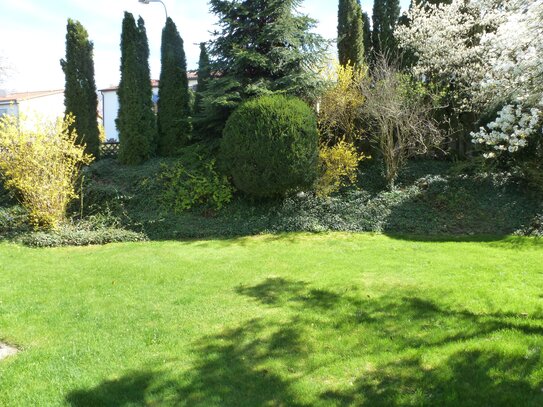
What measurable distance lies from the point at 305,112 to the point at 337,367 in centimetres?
734

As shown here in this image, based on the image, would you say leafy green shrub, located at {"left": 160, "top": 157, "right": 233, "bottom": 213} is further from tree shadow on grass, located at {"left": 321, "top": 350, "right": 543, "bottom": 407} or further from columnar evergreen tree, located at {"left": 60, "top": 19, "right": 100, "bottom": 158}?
A: tree shadow on grass, located at {"left": 321, "top": 350, "right": 543, "bottom": 407}

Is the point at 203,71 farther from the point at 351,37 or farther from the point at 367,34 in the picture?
the point at 367,34

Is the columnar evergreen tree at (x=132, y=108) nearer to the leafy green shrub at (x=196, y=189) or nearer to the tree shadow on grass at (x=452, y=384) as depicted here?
the leafy green shrub at (x=196, y=189)

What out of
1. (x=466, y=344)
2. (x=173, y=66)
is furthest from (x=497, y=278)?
(x=173, y=66)

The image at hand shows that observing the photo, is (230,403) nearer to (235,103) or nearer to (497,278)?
(497,278)

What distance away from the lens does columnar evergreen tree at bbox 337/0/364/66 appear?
14273 millimetres

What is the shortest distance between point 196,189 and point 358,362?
782cm

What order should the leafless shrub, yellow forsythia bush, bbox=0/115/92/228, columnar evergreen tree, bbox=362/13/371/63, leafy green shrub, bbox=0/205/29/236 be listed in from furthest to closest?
columnar evergreen tree, bbox=362/13/371/63 → the leafless shrub → leafy green shrub, bbox=0/205/29/236 → yellow forsythia bush, bbox=0/115/92/228

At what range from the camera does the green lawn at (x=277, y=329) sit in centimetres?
332

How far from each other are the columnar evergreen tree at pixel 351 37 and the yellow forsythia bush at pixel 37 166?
366 inches

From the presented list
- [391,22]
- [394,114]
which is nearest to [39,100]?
[391,22]

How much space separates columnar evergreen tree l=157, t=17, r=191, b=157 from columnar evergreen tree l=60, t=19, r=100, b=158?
86.2 inches

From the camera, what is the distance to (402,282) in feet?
19.3

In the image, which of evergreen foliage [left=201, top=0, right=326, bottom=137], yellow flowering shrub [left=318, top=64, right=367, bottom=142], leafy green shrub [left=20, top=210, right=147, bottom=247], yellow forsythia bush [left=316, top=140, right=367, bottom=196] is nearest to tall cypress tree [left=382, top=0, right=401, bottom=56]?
yellow flowering shrub [left=318, top=64, right=367, bottom=142]
